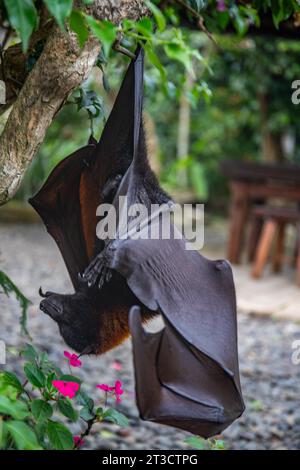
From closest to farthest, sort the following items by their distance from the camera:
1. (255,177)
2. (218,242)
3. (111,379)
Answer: (111,379)
(255,177)
(218,242)

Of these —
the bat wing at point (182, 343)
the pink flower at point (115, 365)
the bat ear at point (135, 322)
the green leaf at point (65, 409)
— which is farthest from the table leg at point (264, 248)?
the bat ear at point (135, 322)

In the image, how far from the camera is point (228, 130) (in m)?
10.5

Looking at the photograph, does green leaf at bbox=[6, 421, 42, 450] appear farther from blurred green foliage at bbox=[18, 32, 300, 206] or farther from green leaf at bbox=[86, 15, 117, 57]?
blurred green foliage at bbox=[18, 32, 300, 206]

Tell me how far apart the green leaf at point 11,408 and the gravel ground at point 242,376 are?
0.80 m

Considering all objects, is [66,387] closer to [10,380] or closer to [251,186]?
[10,380]

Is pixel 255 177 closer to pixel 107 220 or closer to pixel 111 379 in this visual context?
pixel 111 379

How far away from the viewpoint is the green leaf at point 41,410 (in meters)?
1.35

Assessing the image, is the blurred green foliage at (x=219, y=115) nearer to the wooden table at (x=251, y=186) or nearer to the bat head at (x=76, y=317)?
the wooden table at (x=251, y=186)

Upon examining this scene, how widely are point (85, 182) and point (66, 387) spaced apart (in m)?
0.60

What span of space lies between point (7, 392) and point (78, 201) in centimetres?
70

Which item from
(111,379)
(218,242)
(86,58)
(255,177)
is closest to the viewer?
(86,58)

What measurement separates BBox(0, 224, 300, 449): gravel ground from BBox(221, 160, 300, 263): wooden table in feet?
5.33
